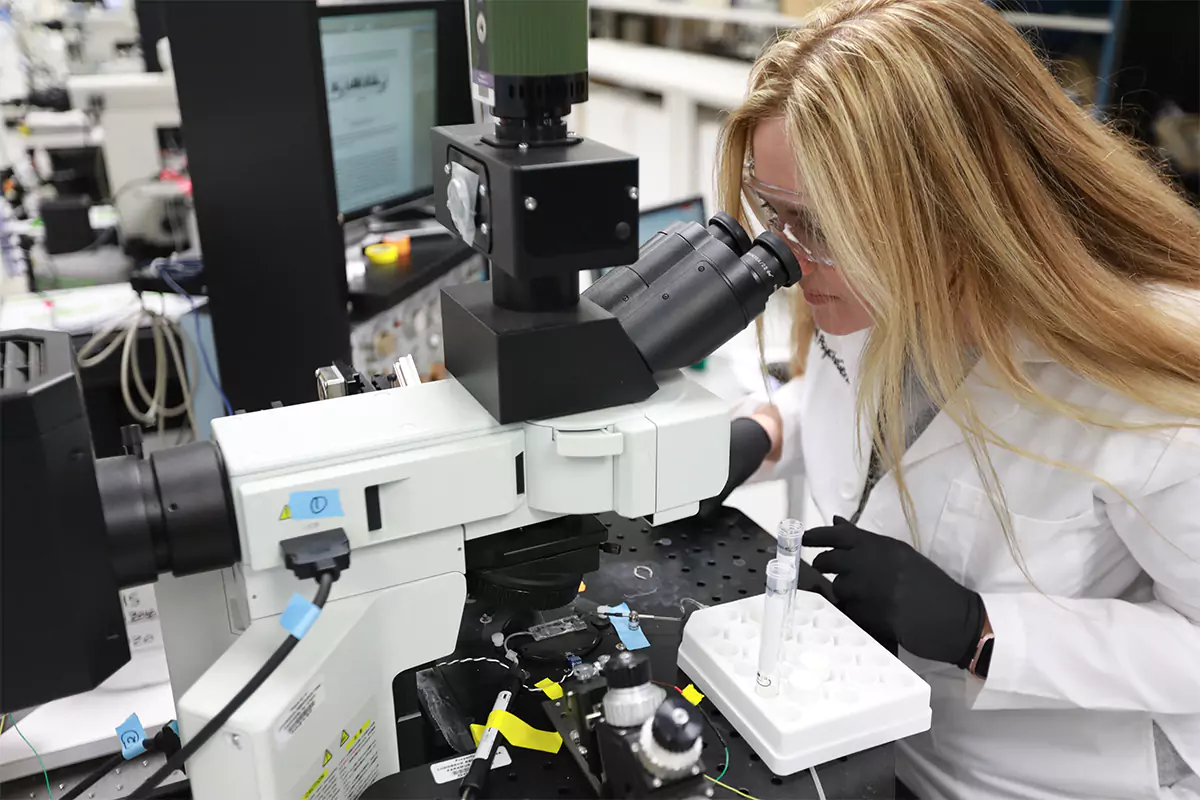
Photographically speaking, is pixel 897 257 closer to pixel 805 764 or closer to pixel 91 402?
pixel 805 764

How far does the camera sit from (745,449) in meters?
1.32

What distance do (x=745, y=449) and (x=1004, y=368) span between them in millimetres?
435

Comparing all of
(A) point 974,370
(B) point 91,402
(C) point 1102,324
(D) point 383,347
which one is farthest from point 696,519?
Answer: (B) point 91,402

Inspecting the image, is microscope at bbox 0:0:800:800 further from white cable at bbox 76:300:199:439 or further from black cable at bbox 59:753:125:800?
white cable at bbox 76:300:199:439

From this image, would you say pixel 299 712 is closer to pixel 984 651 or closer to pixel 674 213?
pixel 984 651

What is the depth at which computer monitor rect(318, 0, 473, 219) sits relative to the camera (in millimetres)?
1562

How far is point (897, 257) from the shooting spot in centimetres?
89

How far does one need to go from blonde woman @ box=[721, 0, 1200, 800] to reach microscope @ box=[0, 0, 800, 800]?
0.65ft

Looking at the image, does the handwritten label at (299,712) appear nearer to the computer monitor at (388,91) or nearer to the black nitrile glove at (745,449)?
the black nitrile glove at (745,449)

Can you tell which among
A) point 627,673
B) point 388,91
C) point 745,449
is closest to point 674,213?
point 388,91

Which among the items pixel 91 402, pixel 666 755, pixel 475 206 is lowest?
pixel 91 402

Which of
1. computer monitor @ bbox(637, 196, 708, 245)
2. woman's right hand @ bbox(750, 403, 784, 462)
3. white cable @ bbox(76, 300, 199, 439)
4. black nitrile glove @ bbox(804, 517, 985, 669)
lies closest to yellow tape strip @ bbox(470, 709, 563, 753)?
black nitrile glove @ bbox(804, 517, 985, 669)

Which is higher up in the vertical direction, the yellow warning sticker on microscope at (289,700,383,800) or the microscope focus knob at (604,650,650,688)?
the microscope focus knob at (604,650,650,688)

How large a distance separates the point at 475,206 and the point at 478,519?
0.24 m
